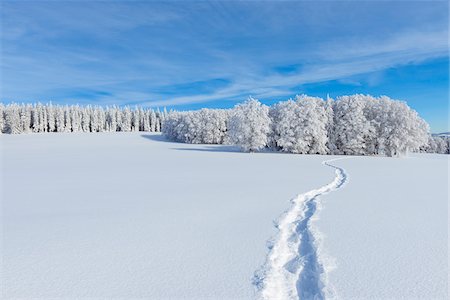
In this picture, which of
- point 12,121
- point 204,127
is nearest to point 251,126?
point 204,127

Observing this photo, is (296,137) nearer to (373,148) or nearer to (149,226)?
(373,148)

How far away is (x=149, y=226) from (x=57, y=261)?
8.17 ft

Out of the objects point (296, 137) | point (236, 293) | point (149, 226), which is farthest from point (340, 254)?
point (296, 137)

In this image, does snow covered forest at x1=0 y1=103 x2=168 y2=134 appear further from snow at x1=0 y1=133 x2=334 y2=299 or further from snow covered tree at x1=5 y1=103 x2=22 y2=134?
snow at x1=0 y1=133 x2=334 y2=299

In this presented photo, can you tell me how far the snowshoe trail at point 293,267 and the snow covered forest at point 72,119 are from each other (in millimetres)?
121935

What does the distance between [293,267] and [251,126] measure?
141ft

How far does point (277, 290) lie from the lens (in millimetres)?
4305

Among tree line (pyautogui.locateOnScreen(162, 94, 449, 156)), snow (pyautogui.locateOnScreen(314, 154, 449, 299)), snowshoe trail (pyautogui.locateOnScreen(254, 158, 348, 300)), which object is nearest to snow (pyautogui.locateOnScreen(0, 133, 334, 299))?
snowshoe trail (pyautogui.locateOnScreen(254, 158, 348, 300))

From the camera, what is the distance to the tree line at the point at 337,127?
4238 cm

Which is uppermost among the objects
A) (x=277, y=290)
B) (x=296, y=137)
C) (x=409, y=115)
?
(x=409, y=115)

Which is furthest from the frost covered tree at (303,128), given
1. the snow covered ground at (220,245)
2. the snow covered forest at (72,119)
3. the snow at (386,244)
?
the snow covered forest at (72,119)

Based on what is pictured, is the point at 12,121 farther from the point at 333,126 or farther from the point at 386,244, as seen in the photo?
the point at 386,244

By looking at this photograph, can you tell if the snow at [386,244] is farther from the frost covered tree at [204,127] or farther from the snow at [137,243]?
the frost covered tree at [204,127]

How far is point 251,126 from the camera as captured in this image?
47344 mm
